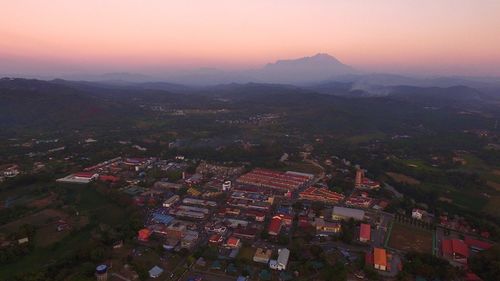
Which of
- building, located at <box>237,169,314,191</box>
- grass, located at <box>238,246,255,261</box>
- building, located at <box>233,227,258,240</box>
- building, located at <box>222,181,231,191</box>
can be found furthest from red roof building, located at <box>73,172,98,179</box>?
grass, located at <box>238,246,255,261</box>

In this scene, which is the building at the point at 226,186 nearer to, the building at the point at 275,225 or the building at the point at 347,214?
the building at the point at 275,225

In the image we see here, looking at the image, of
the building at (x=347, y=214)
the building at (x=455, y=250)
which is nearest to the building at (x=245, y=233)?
the building at (x=347, y=214)

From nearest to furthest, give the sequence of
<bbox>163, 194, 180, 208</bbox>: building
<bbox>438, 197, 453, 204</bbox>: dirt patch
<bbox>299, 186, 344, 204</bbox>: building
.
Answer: <bbox>163, 194, 180, 208</bbox>: building → <bbox>299, 186, 344, 204</bbox>: building → <bbox>438, 197, 453, 204</bbox>: dirt patch

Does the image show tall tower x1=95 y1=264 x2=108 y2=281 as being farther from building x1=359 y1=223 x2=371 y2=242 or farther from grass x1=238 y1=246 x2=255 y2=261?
building x1=359 y1=223 x2=371 y2=242

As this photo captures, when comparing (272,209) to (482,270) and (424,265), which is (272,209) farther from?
(482,270)

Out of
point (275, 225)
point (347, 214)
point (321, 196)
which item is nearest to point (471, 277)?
point (347, 214)

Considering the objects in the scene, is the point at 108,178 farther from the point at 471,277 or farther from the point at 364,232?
the point at 471,277
